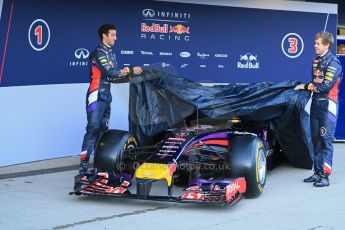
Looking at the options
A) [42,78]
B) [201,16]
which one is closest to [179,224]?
[42,78]

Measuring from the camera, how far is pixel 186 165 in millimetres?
6984

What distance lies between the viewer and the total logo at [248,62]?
1144cm

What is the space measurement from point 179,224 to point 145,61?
474 cm

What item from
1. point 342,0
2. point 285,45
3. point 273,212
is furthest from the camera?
point 342,0

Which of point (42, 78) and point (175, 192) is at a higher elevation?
point (42, 78)

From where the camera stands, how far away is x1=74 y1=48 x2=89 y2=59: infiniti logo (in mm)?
9453

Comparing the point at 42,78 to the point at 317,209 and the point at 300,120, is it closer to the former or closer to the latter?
the point at 300,120

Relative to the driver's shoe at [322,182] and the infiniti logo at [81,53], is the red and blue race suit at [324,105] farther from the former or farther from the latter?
the infiniti logo at [81,53]

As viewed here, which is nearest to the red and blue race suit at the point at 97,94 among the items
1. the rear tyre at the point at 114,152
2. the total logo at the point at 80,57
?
the rear tyre at the point at 114,152

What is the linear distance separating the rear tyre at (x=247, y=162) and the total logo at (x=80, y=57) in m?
3.29

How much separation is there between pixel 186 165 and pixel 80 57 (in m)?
3.24

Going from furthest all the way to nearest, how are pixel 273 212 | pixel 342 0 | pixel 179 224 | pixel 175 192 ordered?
pixel 342 0 → pixel 175 192 → pixel 273 212 → pixel 179 224

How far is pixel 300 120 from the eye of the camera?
798cm

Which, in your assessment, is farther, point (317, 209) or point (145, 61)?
point (145, 61)
